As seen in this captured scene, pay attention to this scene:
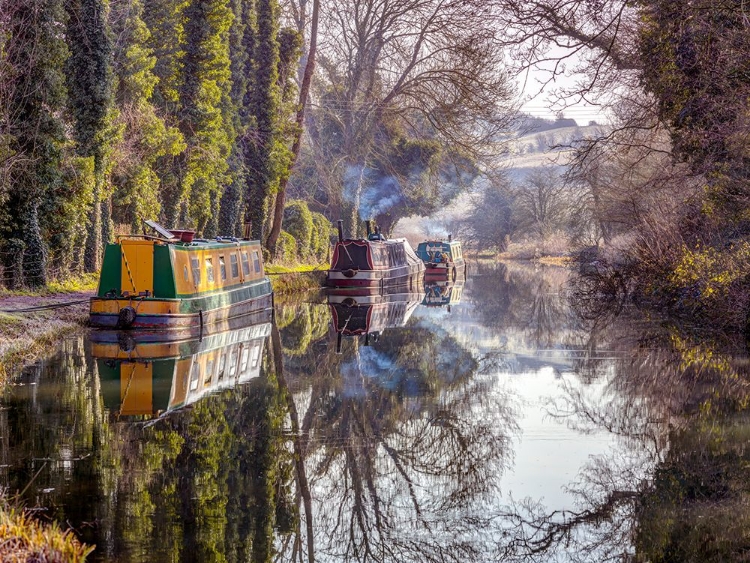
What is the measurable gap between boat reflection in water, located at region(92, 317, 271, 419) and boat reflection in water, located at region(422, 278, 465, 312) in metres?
11.3

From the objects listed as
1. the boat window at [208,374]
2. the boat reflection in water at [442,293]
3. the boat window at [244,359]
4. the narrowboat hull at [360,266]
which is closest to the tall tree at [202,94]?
the narrowboat hull at [360,266]

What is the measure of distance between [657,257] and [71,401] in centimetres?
1448

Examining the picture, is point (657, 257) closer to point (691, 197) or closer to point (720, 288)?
point (691, 197)

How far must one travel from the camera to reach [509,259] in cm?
6762

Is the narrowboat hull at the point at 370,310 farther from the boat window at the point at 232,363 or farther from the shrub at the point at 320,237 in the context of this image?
the shrub at the point at 320,237

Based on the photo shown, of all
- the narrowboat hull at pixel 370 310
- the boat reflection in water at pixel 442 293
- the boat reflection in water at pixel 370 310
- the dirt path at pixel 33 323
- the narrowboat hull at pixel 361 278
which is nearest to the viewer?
the dirt path at pixel 33 323

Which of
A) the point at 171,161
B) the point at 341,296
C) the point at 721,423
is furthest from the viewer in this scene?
the point at 341,296

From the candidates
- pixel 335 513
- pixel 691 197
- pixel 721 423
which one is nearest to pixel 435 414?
pixel 721 423

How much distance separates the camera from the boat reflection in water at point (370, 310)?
19.7 meters

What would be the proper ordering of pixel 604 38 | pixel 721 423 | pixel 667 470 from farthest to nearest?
pixel 604 38, pixel 721 423, pixel 667 470

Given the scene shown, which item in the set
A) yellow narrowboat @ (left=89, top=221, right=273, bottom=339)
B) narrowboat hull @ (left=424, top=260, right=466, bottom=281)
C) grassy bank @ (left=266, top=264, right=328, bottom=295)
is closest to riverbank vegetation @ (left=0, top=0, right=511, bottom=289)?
grassy bank @ (left=266, top=264, right=328, bottom=295)

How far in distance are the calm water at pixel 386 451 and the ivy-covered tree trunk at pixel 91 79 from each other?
754cm

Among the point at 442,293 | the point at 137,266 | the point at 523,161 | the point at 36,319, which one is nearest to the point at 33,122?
the point at 137,266

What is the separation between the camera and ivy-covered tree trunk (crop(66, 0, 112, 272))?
2134 cm
